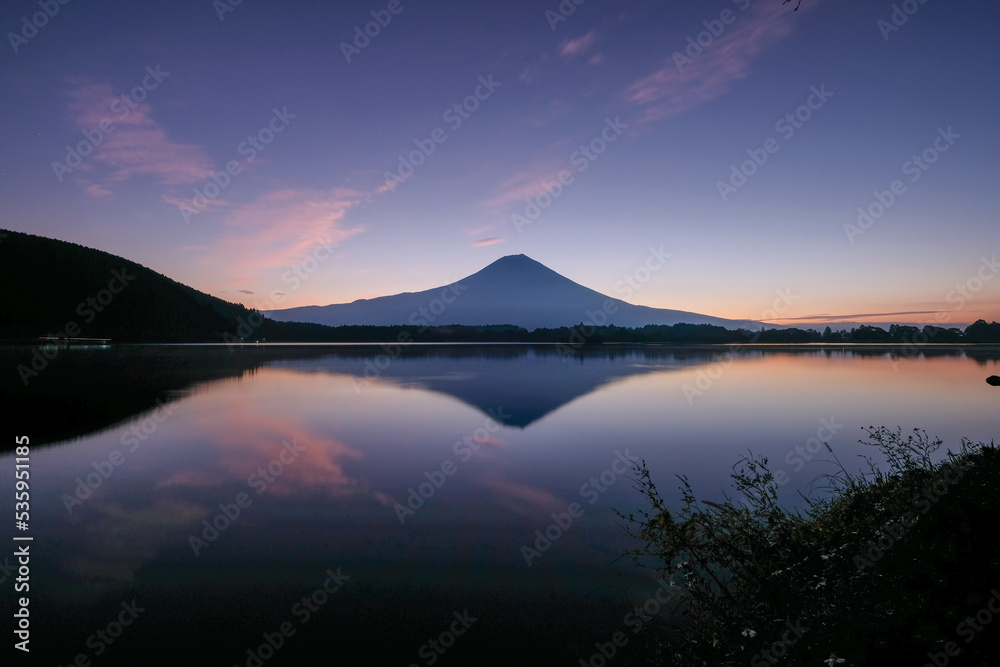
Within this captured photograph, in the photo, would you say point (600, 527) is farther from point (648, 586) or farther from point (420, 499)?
point (420, 499)

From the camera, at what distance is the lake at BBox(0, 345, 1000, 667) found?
445 cm

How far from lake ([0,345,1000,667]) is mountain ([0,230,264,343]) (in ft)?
327

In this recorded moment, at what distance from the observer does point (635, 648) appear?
14.0 ft

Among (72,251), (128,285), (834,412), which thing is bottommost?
(834,412)

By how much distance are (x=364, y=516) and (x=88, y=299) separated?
126 m

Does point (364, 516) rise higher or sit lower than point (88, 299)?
lower

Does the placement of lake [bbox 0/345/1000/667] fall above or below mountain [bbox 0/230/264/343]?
below

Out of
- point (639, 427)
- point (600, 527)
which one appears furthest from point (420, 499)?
point (639, 427)

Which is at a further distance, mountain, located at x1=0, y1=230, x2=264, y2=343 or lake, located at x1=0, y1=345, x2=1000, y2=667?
mountain, located at x1=0, y1=230, x2=264, y2=343

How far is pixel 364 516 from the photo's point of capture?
24.2 ft

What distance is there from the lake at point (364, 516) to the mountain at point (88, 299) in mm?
99702

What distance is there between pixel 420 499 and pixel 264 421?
32.0ft

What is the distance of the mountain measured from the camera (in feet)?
300

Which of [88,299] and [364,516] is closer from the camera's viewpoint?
[364,516]
